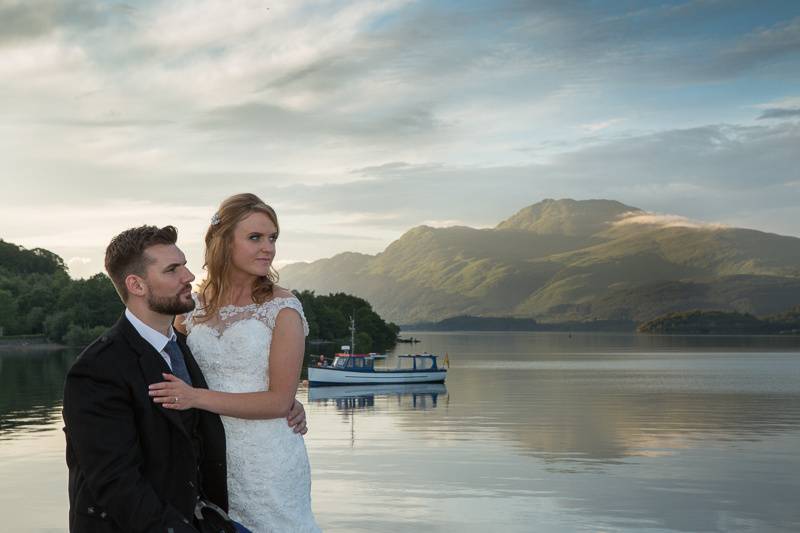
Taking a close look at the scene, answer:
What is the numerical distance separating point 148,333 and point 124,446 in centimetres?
57

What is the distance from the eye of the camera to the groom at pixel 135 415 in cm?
393

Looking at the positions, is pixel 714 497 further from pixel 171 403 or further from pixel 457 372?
pixel 457 372

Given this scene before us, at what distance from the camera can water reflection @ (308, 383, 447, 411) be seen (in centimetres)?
5569

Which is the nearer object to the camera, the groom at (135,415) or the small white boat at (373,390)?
the groom at (135,415)

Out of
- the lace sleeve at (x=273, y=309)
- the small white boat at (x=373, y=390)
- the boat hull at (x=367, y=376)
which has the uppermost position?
the lace sleeve at (x=273, y=309)

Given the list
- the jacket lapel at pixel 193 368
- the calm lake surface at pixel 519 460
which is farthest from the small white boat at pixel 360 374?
the jacket lapel at pixel 193 368

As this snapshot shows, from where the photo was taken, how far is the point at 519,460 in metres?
31.8

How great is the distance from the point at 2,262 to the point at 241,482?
19945 cm

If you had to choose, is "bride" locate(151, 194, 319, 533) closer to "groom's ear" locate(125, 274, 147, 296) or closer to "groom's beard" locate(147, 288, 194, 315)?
"groom's beard" locate(147, 288, 194, 315)

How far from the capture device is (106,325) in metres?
139

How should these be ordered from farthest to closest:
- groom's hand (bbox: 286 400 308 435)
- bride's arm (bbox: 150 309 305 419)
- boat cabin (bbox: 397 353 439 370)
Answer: boat cabin (bbox: 397 353 439 370) → groom's hand (bbox: 286 400 308 435) → bride's arm (bbox: 150 309 305 419)

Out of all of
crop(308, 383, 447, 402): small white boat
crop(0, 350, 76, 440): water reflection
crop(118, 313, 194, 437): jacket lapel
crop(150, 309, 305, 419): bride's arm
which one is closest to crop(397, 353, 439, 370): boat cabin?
crop(308, 383, 447, 402): small white boat

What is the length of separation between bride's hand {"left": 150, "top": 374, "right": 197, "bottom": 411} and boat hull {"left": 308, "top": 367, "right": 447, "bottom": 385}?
6226cm

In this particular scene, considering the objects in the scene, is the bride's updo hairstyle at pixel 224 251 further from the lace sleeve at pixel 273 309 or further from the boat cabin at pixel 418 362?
the boat cabin at pixel 418 362
